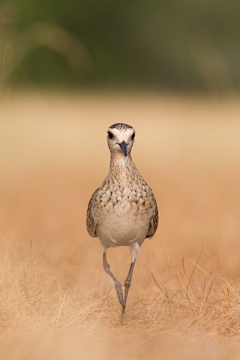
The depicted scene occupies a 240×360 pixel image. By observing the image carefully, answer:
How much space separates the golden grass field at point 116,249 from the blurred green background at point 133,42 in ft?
0.62

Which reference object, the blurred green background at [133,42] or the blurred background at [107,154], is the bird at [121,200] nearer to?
the blurred background at [107,154]

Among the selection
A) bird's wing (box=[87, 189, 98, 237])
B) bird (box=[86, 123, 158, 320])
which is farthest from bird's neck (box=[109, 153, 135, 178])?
bird's wing (box=[87, 189, 98, 237])

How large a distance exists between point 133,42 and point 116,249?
199cm

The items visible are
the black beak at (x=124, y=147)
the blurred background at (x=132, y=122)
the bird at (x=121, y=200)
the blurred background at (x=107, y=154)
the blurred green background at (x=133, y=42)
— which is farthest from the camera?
the blurred background at (x=132, y=122)

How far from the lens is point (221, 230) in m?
3.89

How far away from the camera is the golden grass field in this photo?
2.55 meters

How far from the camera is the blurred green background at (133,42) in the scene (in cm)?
307

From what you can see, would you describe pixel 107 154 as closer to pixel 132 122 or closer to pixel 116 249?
pixel 132 122

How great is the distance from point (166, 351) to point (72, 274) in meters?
1.55

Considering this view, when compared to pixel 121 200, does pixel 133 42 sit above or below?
above

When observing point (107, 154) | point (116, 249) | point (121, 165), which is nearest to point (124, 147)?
point (121, 165)

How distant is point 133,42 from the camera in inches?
173

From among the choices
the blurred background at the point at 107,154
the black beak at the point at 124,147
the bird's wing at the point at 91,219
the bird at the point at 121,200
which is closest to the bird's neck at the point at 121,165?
the bird at the point at 121,200

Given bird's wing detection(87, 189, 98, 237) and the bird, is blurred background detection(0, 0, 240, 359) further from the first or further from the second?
bird's wing detection(87, 189, 98, 237)
